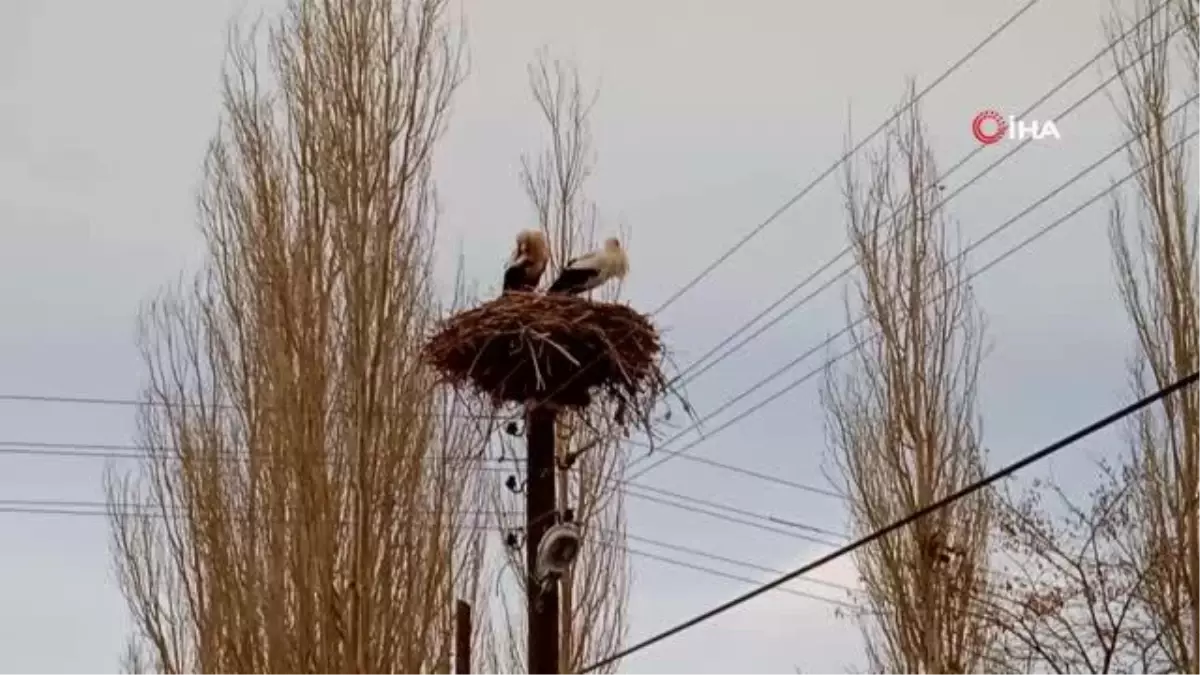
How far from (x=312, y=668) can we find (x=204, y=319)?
1.92 metres

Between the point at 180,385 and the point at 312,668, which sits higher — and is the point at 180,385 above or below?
above

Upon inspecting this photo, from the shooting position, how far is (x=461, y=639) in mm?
6324

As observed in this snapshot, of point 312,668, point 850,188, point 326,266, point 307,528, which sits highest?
point 850,188

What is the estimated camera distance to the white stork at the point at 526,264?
663 cm

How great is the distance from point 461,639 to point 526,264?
149 cm

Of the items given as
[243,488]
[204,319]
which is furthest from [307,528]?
[204,319]

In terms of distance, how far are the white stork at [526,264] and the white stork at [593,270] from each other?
4.8 inches

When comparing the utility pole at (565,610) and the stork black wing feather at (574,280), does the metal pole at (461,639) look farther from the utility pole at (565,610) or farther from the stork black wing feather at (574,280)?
the utility pole at (565,610)

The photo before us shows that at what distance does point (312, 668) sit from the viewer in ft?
19.5

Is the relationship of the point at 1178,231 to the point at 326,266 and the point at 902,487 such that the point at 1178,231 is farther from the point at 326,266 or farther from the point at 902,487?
the point at 326,266

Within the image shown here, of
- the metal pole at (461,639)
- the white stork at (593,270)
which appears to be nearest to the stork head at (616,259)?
the white stork at (593,270)

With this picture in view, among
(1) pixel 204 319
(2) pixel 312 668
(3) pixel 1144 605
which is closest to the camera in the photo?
(2) pixel 312 668

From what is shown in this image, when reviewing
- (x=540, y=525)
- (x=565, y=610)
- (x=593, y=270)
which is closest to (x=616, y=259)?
(x=593, y=270)

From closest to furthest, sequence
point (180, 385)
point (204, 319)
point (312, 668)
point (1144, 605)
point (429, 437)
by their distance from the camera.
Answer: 1. point (312, 668)
2. point (429, 437)
3. point (204, 319)
4. point (180, 385)
5. point (1144, 605)
